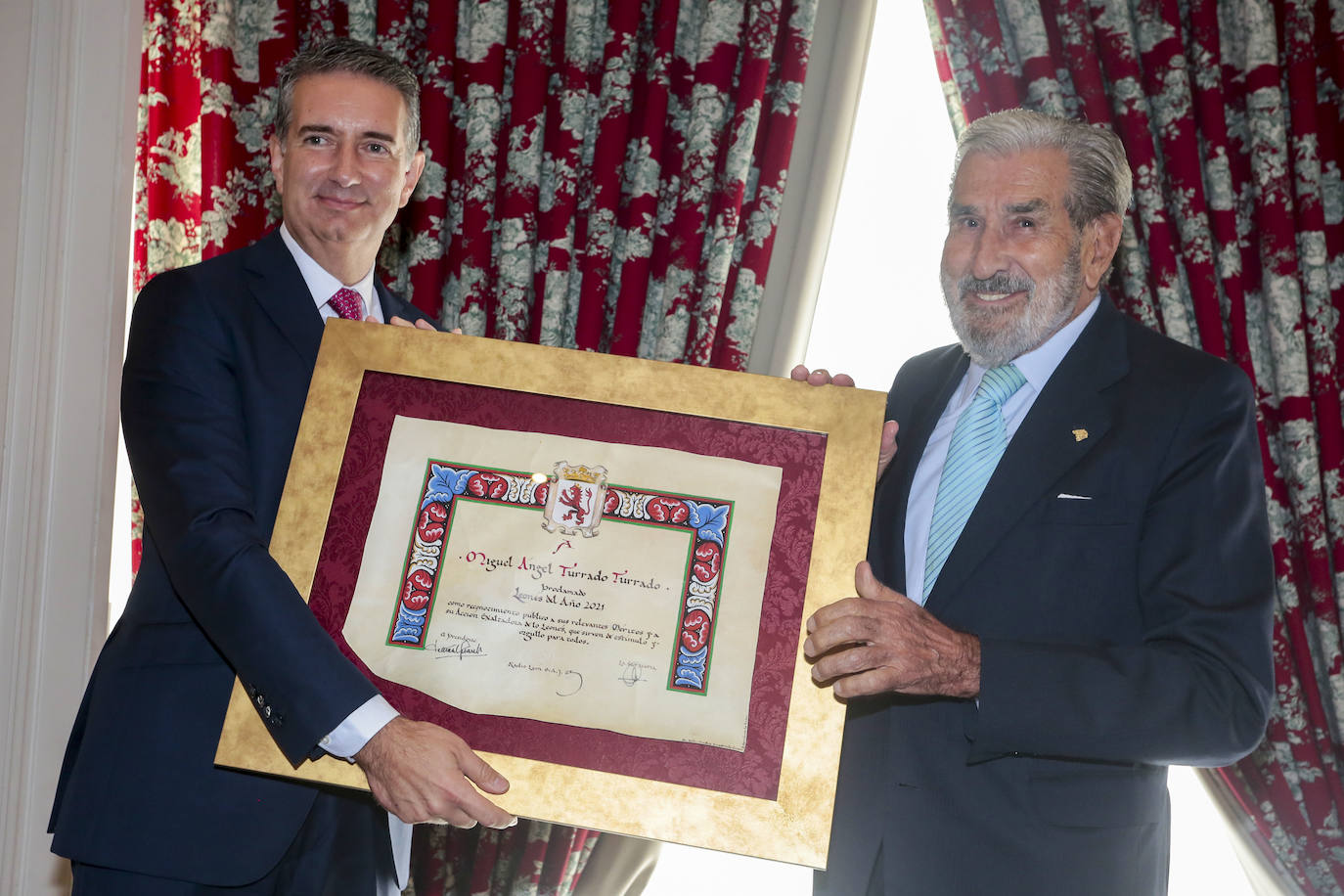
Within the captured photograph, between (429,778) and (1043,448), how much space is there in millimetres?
1132

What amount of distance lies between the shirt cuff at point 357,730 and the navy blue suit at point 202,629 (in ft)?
0.07

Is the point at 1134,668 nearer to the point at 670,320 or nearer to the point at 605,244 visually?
the point at 670,320

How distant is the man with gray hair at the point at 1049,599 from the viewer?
5.37ft

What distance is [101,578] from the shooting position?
2.63 m

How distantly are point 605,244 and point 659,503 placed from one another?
4.53ft

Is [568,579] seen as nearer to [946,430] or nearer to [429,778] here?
[429,778]

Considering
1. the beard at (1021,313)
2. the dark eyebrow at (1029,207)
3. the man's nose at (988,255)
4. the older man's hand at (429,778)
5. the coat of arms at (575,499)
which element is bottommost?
the older man's hand at (429,778)

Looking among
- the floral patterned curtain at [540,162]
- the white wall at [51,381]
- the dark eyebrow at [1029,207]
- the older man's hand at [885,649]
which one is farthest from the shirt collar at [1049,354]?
the white wall at [51,381]

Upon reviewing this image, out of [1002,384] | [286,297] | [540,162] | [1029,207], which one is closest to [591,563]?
[286,297]

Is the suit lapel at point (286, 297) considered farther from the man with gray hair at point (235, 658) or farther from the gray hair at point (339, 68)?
the gray hair at point (339, 68)

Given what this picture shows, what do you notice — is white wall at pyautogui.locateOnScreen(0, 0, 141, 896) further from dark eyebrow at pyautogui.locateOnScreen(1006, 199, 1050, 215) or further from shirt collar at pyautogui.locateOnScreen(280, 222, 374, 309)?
dark eyebrow at pyautogui.locateOnScreen(1006, 199, 1050, 215)

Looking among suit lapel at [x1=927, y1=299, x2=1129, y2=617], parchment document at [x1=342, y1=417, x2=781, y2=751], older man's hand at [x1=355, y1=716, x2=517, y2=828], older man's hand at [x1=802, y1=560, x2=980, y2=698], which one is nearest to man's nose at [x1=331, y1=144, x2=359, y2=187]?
parchment document at [x1=342, y1=417, x2=781, y2=751]

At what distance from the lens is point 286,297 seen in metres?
1.88
